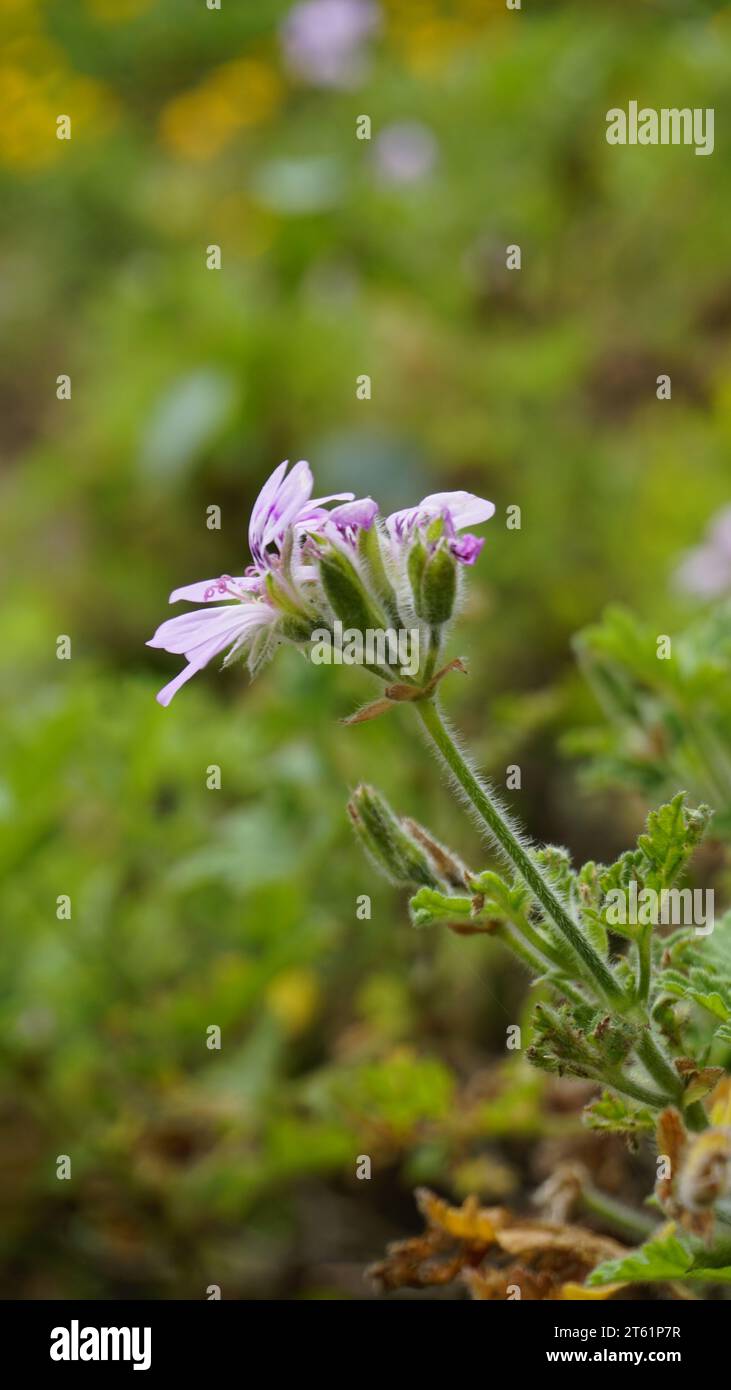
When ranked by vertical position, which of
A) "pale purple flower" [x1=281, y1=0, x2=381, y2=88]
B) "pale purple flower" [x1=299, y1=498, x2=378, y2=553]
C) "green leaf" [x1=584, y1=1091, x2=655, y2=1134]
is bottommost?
"green leaf" [x1=584, y1=1091, x2=655, y2=1134]

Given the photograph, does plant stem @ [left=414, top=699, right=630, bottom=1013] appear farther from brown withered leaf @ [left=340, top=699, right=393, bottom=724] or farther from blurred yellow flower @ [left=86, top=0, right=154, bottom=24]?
blurred yellow flower @ [left=86, top=0, right=154, bottom=24]

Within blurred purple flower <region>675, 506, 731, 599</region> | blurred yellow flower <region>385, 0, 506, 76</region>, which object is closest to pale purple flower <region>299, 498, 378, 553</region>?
blurred purple flower <region>675, 506, 731, 599</region>

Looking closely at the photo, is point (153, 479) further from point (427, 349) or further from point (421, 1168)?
point (421, 1168)

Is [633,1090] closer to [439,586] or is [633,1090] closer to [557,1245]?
[557,1245]

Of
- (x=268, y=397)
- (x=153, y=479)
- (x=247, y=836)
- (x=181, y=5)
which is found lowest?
(x=247, y=836)

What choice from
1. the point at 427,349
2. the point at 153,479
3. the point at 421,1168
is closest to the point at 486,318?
the point at 427,349
